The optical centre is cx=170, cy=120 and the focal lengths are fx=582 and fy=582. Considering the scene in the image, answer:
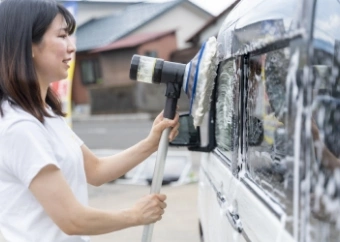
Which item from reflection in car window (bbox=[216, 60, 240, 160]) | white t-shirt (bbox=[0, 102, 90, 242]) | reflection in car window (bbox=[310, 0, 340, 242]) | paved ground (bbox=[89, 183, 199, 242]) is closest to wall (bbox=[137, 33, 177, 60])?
paved ground (bbox=[89, 183, 199, 242])

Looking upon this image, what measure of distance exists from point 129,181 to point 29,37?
6370 millimetres

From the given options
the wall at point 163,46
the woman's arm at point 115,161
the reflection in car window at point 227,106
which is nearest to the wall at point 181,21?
the wall at point 163,46

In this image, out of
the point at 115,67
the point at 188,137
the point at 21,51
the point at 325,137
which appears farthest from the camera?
Answer: the point at 115,67

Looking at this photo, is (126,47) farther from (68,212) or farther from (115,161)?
(68,212)

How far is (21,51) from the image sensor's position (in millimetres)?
1781

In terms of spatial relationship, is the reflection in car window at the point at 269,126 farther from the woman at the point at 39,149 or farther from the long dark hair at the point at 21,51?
the long dark hair at the point at 21,51

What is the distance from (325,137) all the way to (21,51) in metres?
0.94

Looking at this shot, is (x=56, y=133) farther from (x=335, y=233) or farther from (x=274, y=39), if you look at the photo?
(x=335, y=233)

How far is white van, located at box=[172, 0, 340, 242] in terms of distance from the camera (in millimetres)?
1306

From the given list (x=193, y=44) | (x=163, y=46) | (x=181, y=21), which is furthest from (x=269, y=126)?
(x=181, y=21)

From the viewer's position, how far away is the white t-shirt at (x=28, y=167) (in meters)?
1.67

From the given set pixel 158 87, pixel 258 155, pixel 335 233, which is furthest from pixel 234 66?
pixel 158 87

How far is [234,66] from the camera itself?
2.25 metres

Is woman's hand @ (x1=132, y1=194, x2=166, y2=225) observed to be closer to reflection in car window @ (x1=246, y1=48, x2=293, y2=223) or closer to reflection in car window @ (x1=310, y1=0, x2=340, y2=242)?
reflection in car window @ (x1=246, y1=48, x2=293, y2=223)
